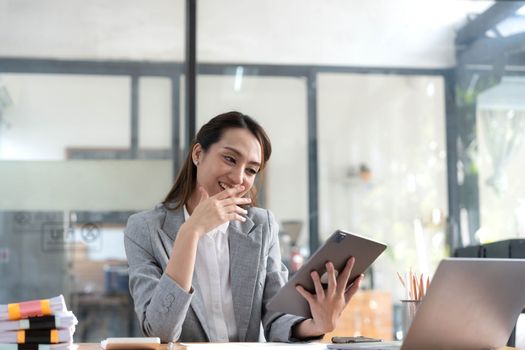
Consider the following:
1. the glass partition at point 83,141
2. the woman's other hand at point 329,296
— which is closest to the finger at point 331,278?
the woman's other hand at point 329,296

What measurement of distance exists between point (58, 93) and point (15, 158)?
17.1 inches

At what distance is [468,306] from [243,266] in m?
0.86

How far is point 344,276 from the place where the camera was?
200cm

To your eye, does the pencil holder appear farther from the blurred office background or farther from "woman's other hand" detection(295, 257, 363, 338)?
the blurred office background

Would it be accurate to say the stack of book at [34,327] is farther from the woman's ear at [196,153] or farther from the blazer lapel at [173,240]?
the woman's ear at [196,153]

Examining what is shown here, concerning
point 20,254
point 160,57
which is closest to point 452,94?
point 160,57

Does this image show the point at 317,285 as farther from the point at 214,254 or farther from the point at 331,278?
the point at 214,254

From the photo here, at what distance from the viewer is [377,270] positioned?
4672 mm

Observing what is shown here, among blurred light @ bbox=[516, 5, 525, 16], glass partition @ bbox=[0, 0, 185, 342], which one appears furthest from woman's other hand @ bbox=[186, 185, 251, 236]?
blurred light @ bbox=[516, 5, 525, 16]

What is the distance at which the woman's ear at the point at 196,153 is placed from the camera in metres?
2.55

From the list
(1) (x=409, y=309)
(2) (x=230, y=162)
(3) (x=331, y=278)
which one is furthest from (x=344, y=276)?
(2) (x=230, y=162)

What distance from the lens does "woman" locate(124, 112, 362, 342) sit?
7.02 feet

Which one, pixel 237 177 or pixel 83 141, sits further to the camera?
pixel 83 141

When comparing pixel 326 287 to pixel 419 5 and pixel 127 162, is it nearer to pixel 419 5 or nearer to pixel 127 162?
pixel 127 162
